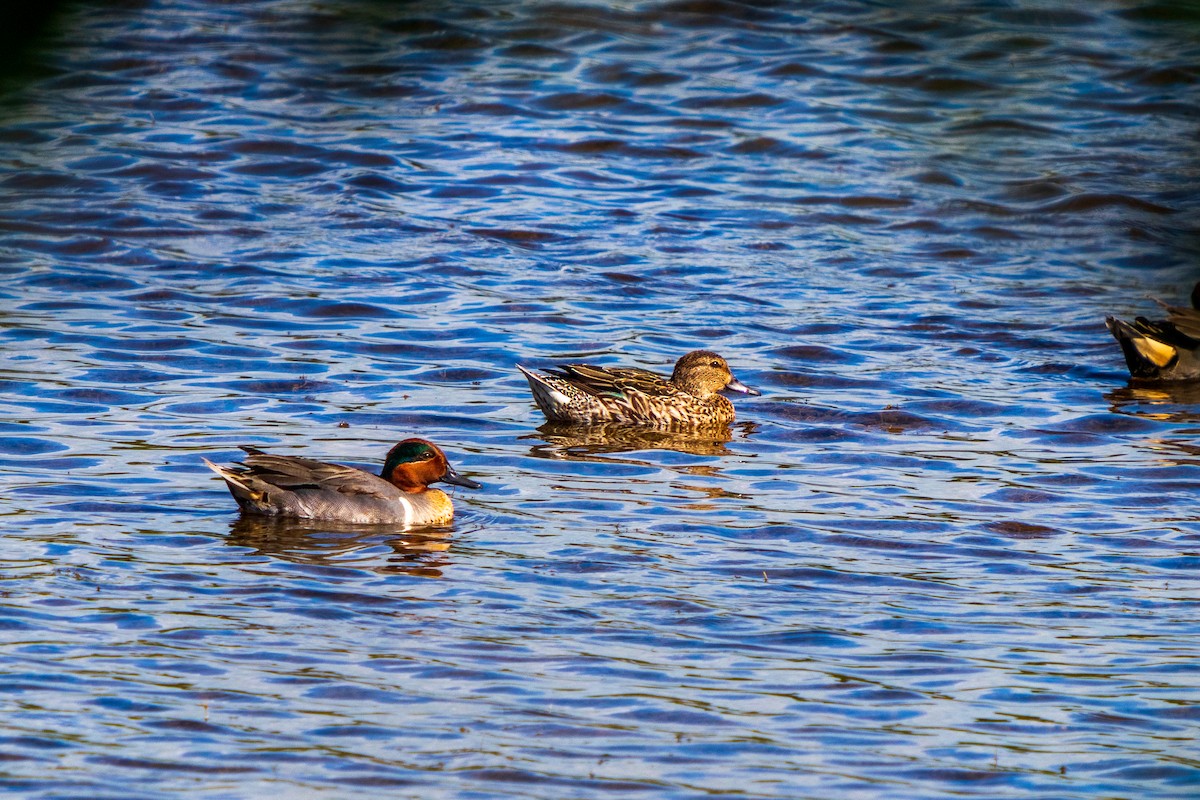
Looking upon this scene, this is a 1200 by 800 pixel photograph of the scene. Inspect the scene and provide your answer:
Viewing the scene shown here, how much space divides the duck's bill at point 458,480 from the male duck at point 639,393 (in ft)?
6.15

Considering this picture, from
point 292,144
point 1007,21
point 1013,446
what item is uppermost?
point 1007,21

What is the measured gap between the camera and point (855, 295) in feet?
46.9

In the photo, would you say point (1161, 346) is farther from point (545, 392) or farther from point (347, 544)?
point (347, 544)

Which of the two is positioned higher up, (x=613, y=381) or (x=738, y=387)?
(x=613, y=381)

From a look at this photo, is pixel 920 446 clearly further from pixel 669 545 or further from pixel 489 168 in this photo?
Result: pixel 489 168

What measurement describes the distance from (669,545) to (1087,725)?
2.79 meters

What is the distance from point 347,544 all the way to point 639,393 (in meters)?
3.49

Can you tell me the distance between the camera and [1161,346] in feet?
41.1

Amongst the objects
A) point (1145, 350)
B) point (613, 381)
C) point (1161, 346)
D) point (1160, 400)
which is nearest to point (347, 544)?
point (613, 381)

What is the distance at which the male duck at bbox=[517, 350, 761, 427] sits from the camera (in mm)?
10969

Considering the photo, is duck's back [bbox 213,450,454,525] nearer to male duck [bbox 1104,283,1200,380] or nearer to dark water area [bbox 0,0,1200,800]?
dark water area [bbox 0,0,1200,800]

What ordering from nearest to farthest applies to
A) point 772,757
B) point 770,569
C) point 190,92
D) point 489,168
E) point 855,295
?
1. point 772,757
2. point 770,569
3. point 855,295
4. point 489,168
5. point 190,92

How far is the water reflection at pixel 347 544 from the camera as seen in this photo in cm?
786

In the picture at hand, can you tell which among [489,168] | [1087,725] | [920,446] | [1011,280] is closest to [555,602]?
[1087,725]
